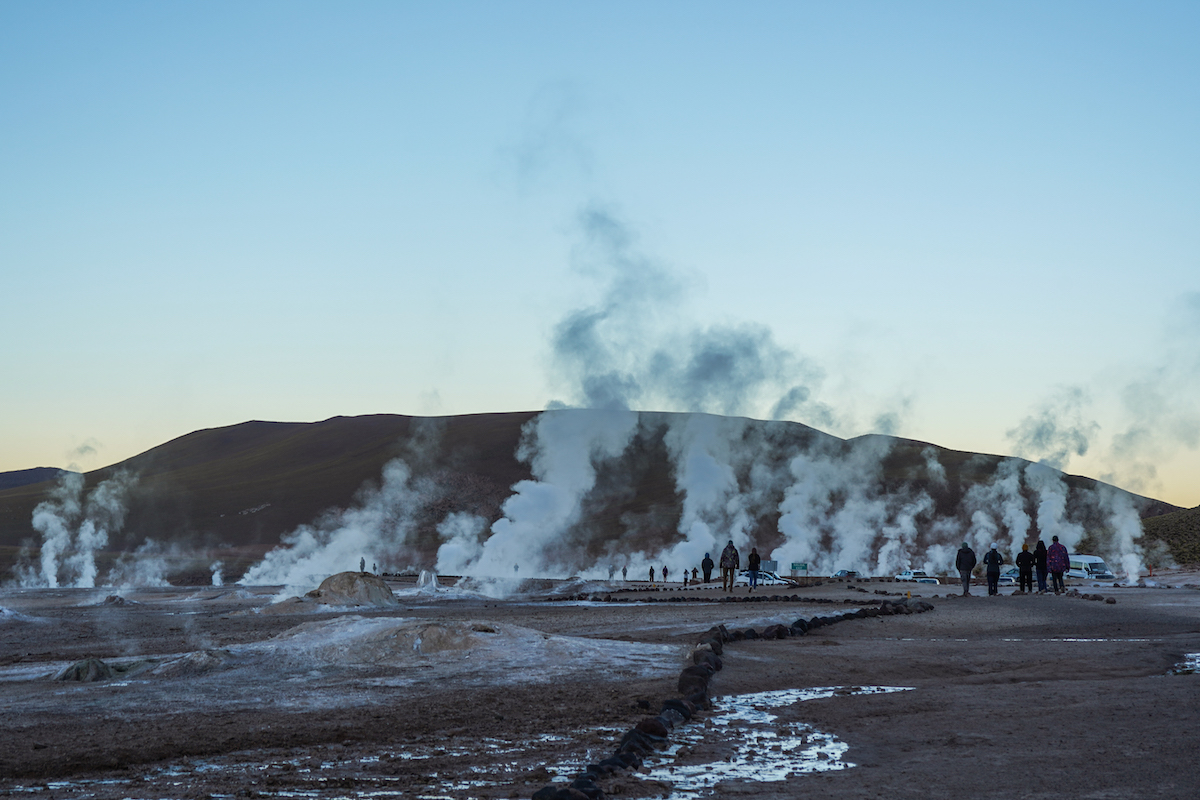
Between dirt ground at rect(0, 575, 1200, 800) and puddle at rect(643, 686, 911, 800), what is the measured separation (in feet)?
0.14

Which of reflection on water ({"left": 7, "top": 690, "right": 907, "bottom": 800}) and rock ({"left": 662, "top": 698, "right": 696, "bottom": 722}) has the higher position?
rock ({"left": 662, "top": 698, "right": 696, "bottom": 722})

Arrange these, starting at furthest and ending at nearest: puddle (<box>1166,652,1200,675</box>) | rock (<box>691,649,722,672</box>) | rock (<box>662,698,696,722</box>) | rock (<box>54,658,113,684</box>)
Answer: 1. rock (<box>54,658,113,684</box>)
2. rock (<box>691,649,722,672</box>)
3. puddle (<box>1166,652,1200,675</box>)
4. rock (<box>662,698,696,722</box>)

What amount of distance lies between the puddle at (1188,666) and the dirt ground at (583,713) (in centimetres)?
18

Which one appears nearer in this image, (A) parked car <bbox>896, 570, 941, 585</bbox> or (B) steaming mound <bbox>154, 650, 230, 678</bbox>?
(B) steaming mound <bbox>154, 650, 230, 678</bbox>

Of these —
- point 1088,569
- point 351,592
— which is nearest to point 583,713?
point 351,592

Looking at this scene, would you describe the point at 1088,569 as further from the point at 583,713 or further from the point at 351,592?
the point at 583,713

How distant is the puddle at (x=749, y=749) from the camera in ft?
25.0

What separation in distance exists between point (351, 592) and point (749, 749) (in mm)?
29468

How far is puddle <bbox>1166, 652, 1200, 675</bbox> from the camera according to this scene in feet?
41.8

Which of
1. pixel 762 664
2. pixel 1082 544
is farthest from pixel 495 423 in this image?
pixel 762 664

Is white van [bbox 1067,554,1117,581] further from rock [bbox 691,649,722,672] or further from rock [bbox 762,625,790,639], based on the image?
rock [bbox 691,649,722,672]

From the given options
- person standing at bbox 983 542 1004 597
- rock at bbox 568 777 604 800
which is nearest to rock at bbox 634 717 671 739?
rock at bbox 568 777 604 800

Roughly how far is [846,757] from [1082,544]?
9116 cm

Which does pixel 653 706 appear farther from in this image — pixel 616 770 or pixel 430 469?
pixel 430 469
